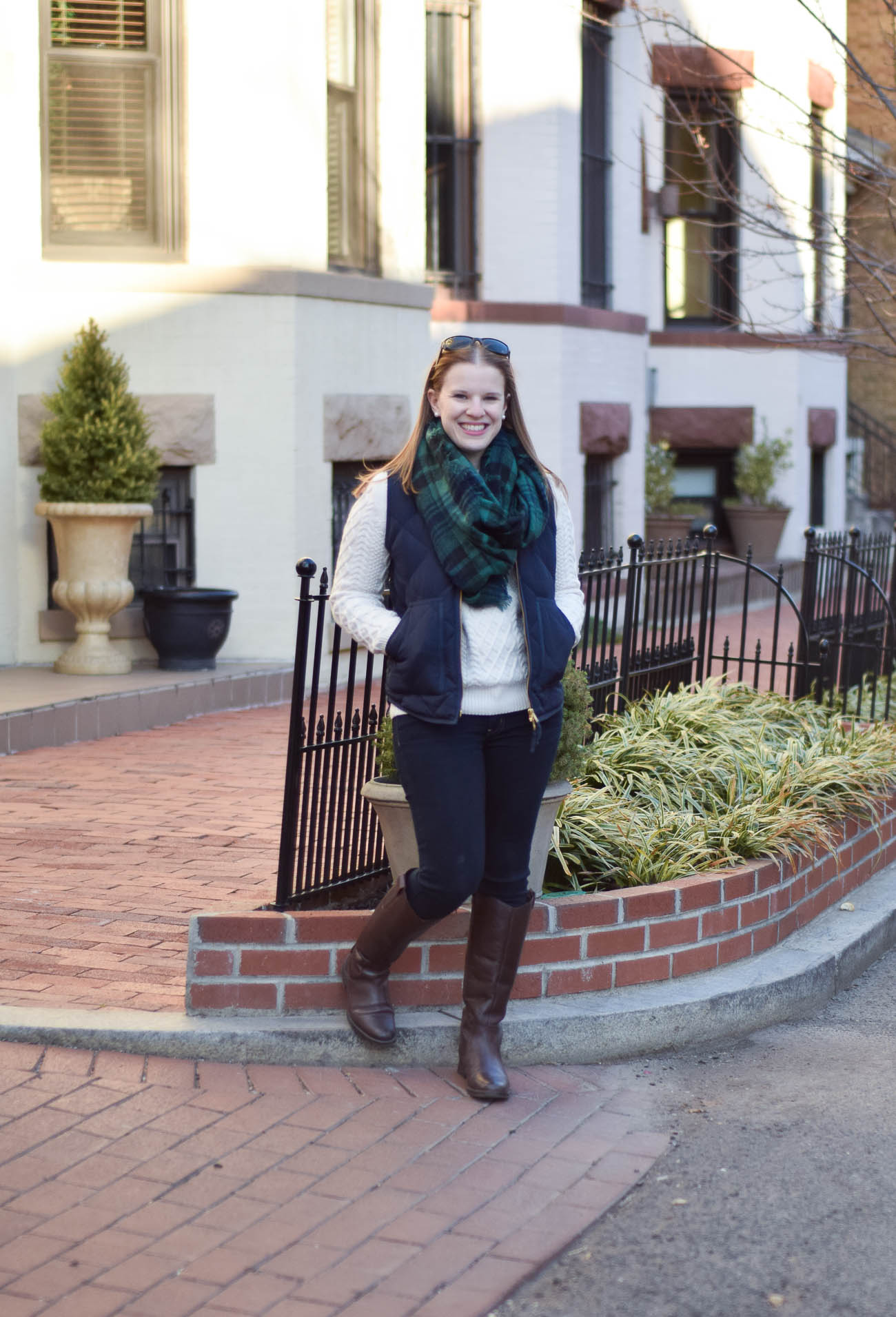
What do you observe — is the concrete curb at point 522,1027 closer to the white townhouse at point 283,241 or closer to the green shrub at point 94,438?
the white townhouse at point 283,241

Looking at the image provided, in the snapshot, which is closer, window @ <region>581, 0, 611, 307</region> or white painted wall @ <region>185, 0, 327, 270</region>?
white painted wall @ <region>185, 0, 327, 270</region>

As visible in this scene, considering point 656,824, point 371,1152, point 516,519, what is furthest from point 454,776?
point 656,824

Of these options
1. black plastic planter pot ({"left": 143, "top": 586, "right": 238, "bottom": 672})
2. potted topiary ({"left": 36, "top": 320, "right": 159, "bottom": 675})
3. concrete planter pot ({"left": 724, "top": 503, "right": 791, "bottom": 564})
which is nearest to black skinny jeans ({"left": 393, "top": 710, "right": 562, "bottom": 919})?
potted topiary ({"left": 36, "top": 320, "right": 159, "bottom": 675})

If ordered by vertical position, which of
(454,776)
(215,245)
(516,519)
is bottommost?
(454,776)

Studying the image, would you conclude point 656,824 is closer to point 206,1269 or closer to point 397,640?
point 397,640

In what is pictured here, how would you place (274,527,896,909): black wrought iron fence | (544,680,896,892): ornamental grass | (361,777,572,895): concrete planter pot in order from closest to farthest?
(361,777,572,895): concrete planter pot
(274,527,896,909): black wrought iron fence
(544,680,896,892): ornamental grass

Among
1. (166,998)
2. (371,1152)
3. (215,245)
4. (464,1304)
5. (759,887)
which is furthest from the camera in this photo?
(215,245)

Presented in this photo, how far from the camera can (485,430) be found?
4.20 meters

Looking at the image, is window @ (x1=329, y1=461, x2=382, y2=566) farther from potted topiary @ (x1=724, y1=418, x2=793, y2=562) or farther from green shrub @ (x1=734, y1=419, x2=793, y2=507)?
green shrub @ (x1=734, y1=419, x2=793, y2=507)

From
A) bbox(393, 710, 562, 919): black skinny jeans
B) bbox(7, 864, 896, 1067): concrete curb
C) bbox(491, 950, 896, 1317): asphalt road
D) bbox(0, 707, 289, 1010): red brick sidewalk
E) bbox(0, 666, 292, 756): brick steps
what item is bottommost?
bbox(491, 950, 896, 1317): asphalt road

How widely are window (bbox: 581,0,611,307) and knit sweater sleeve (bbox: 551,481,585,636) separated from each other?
435 inches

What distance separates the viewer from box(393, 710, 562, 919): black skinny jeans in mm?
4129

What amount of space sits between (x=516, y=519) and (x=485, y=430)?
0.85ft

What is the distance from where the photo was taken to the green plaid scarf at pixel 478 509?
407 centimetres
